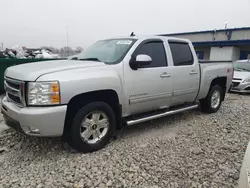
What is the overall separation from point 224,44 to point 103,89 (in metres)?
16.2

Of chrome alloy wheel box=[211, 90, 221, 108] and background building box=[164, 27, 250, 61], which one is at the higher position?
background building box=[164, 27, 250, 61]

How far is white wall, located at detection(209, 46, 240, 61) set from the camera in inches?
655

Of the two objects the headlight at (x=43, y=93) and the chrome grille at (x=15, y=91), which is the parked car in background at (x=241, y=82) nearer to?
the headlight at (x=43, y=93)

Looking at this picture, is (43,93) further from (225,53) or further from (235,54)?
(235,54)

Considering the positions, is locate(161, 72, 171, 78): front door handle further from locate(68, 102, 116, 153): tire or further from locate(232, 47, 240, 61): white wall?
locate(232, 47, 240, 61): white wall

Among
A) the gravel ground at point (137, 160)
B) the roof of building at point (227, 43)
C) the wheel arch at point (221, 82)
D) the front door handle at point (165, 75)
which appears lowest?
the gravel ground at point (137, 160)

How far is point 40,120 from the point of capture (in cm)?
281

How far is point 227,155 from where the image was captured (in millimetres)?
3436

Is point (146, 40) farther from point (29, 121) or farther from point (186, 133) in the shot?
point (29, 121)

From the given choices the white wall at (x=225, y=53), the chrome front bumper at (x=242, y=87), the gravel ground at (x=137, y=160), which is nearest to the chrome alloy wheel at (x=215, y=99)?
the gravel ground at (x=137, y=160)

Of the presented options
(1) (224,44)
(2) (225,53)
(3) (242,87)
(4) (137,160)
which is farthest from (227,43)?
(4) (137,160)

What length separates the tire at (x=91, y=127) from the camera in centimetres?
314

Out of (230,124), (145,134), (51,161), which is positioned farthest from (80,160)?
(230,124)

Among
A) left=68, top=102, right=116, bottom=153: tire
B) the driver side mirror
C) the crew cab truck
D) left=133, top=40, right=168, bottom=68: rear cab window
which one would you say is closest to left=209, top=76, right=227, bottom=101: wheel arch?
the crew cab truck
